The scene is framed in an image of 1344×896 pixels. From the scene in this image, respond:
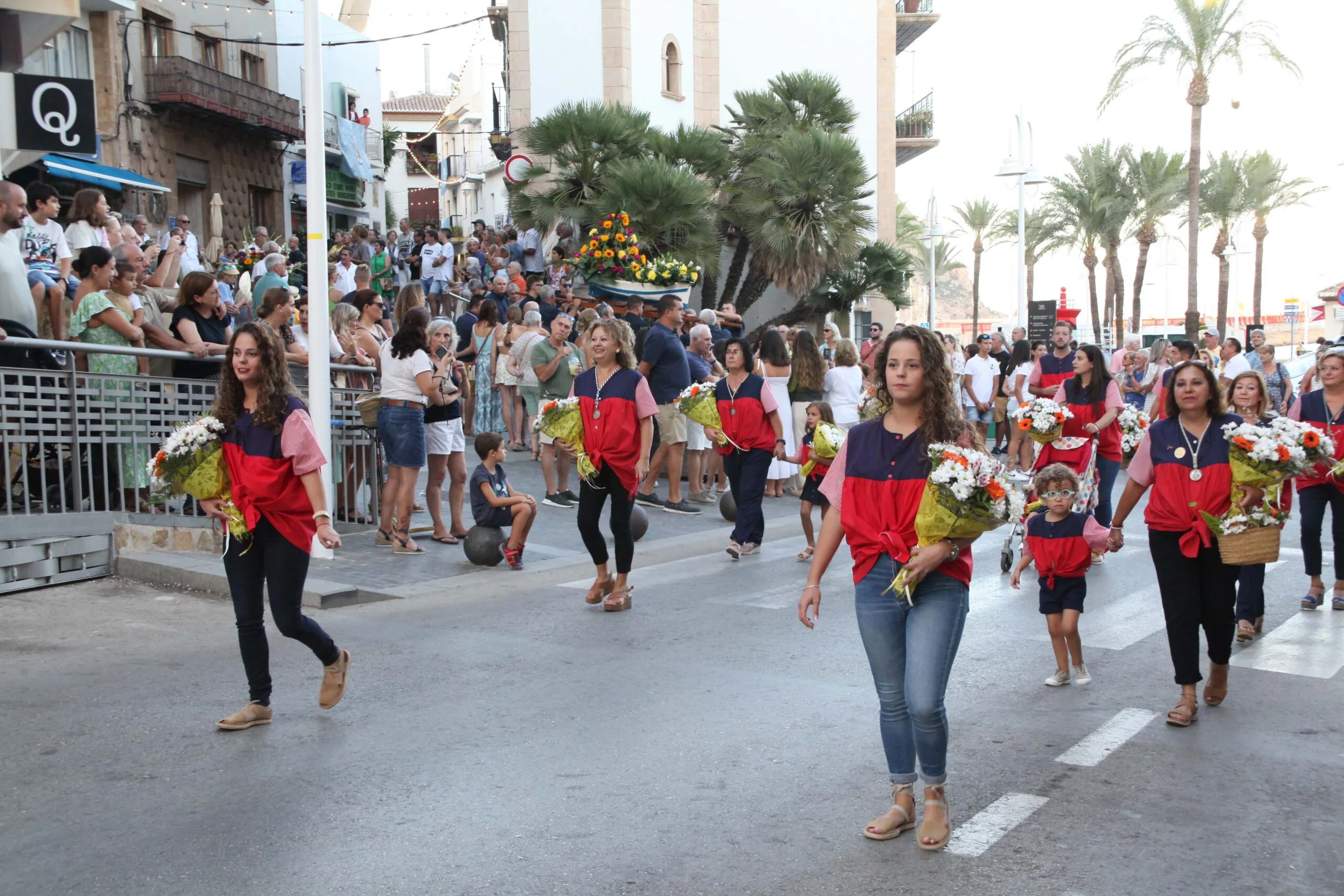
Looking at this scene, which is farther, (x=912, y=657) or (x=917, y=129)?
(x=917, y=129)

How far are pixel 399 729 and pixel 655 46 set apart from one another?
33.3m

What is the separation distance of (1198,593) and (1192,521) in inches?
14.4

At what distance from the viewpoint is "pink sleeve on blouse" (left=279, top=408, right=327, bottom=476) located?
5.98 metres

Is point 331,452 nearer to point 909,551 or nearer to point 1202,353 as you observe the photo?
point 909,551

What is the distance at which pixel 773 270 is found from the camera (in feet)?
102

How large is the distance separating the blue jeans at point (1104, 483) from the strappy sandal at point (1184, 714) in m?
4.75

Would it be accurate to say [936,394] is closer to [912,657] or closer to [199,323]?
[912,657]

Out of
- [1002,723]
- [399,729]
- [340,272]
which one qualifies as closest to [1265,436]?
[1002,723]

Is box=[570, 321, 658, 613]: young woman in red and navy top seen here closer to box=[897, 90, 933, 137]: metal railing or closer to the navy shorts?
the navy shorts

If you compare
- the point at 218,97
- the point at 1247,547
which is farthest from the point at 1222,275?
the point at 1247,547

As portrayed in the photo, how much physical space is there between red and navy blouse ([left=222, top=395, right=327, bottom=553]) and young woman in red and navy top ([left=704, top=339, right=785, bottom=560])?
5.78m

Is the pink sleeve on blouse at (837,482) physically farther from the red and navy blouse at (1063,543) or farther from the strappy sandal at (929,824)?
the red and navy blouse at (1063,543)

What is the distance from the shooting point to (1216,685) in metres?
6.64

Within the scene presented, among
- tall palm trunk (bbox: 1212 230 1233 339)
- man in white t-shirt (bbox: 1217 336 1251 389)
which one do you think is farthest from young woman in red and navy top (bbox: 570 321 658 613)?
tall palm trunk (bbox: 1212 230 1233 339)
